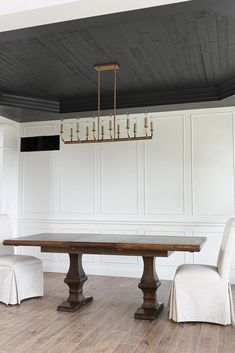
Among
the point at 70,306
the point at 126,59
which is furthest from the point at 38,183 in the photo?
the point at 126,59

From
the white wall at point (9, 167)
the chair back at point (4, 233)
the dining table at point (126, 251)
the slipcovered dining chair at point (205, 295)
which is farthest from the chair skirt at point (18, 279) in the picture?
the white wall at point (9, 167)

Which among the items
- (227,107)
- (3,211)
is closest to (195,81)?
(227,107)

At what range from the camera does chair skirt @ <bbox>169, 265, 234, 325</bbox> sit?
3398 mm

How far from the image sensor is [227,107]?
538 centimetres

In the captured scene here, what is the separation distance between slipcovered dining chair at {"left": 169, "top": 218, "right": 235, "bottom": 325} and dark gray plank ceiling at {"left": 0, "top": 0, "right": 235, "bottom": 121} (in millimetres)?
1843

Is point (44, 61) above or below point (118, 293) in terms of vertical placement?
above

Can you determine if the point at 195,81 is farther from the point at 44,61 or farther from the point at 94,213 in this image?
the point at 94,213

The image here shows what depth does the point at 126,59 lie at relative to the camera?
3928mm

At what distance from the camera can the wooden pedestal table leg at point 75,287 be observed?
391 cm

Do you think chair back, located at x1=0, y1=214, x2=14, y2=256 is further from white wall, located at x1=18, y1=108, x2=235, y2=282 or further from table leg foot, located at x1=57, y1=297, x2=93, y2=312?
white wall, located at x1=18, y1=108, x2=235, y2=282

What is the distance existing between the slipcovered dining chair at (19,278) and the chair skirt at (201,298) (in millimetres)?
1764

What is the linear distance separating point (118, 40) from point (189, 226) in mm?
3118

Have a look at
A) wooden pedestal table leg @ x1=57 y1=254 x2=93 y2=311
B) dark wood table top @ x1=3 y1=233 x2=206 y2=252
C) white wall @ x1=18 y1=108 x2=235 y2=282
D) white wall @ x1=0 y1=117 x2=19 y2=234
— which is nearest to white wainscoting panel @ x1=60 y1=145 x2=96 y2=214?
white wall @ x1=18 y1=108 x2=235 y2=282

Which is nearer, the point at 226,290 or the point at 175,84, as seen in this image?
the point at 226,290
